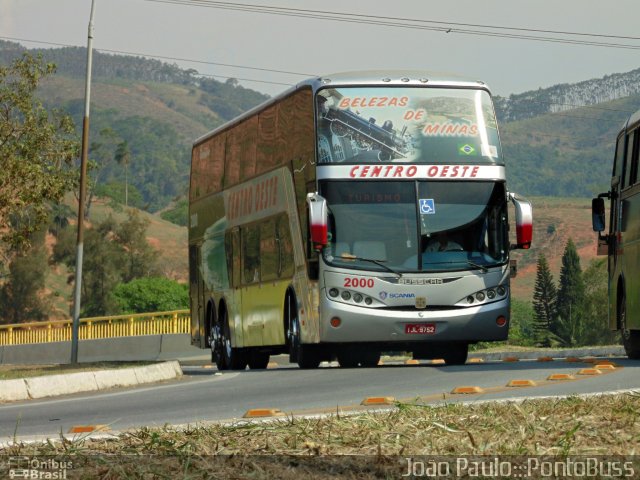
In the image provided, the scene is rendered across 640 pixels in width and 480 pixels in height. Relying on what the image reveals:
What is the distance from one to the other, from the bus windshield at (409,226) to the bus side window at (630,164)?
1.88 meters

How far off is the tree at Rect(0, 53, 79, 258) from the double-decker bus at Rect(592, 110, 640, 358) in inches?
566

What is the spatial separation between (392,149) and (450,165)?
2.86 ft

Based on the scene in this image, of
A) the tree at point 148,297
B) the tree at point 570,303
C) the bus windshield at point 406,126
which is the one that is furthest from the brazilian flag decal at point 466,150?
the tree at point 148,297

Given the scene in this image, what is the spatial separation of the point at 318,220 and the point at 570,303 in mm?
85612

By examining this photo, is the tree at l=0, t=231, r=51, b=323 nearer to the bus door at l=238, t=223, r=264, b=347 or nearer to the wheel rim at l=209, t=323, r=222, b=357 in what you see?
the wheel rim at l=209, t=323, r=222, b=357

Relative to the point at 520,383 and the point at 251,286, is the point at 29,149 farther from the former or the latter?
the point at 520,383

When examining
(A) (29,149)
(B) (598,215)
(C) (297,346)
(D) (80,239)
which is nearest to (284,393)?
(C) (297,346)

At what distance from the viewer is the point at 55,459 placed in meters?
7.96

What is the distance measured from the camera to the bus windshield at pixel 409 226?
21.0m

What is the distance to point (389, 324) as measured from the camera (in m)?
21.0

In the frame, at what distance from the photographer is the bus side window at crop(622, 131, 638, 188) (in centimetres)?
2102

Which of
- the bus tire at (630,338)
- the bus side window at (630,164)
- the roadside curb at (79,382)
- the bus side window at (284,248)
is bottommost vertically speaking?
the roadside curb at (79,382)

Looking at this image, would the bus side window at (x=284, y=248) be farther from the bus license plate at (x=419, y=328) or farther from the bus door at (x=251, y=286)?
the bus license plate at (x=419, y=328)

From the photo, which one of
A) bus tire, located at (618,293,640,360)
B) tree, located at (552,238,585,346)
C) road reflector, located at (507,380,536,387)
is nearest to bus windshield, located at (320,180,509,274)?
bus tire, located at (618,293,640,360)
